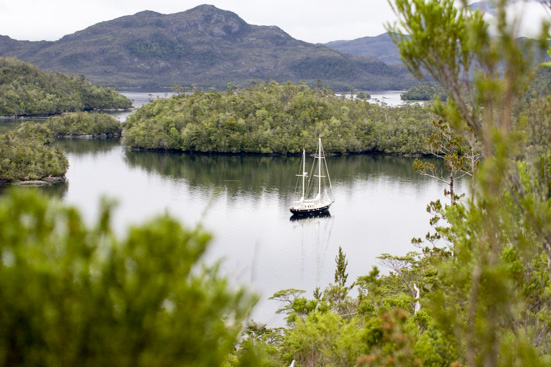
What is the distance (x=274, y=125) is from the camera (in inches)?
2248

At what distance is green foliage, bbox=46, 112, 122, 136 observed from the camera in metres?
62.5

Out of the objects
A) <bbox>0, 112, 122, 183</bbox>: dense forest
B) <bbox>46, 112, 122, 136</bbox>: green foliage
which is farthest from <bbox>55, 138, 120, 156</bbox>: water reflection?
<bbox>0, 112, 122, 183</bbox>: dense forest

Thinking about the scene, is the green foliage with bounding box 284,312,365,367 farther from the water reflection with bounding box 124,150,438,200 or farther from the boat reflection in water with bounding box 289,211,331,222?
the water reflection with bounding box 124,150,438,200

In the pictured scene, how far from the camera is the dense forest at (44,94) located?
7812 cm

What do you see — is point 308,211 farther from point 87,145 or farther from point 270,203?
point 87,145

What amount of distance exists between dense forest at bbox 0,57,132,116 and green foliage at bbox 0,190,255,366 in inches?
3247

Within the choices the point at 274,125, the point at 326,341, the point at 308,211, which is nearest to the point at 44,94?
the point at 274,125

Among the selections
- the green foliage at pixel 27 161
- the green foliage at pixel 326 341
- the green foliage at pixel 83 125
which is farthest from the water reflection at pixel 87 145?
the green foliage at pixel 326 341

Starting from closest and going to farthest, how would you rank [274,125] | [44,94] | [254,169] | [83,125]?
[254,169]
[274,125]
[83,125]
[44,94]

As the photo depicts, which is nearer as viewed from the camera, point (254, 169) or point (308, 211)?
point (308, 211)

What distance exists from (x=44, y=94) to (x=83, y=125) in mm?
27949

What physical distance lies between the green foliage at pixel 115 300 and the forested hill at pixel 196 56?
133253 millimetres

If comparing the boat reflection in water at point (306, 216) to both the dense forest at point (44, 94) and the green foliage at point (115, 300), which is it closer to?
the green foliage at point (115, 300)

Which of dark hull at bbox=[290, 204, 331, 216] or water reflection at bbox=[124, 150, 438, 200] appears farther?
water reflection at bbox=[124, 150, 438, 200]
